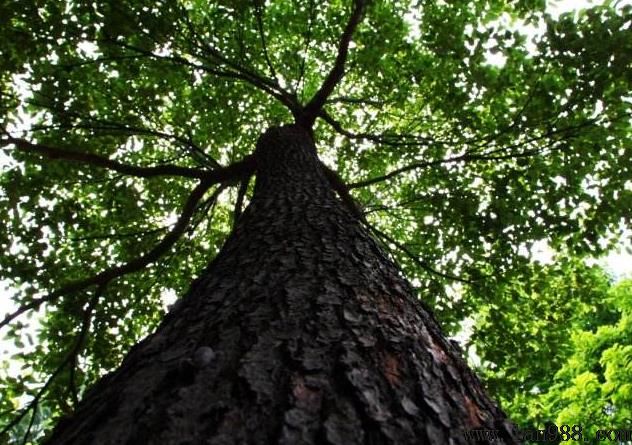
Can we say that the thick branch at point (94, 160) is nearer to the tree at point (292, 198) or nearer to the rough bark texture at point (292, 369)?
the tree at point (292, 198)

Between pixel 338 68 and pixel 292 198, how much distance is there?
3.19 metres

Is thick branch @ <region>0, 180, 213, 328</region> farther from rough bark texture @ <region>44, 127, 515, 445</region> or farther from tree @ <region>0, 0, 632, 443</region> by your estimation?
rough bark texture @ <region>44, 127, 515, 445</region>

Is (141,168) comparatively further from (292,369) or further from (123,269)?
(292,369)

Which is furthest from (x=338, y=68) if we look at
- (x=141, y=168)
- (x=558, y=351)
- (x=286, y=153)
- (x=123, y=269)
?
(x=558, y=351)

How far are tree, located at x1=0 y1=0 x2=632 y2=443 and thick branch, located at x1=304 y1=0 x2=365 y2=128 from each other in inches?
2.2

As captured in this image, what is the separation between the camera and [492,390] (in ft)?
18.8

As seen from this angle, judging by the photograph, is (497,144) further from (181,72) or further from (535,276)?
(181,72)

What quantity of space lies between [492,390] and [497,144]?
3.23 m

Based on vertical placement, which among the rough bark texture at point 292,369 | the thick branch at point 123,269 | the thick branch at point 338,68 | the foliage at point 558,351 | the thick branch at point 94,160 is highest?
the thick branch at point 338,68

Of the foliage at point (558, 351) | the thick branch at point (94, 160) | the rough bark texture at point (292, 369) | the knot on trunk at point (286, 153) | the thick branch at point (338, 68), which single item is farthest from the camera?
the foliage at point (558, 351)

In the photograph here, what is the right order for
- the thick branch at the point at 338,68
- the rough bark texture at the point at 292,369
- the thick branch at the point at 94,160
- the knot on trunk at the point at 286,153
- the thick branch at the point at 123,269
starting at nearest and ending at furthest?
the rough bark texture at the point at 292,369 < the thick branch at the point at 123,269 < the knot on trunk at the point at 286,153 < the thick branch at the point at 94,160 < the thick branch at the point at 338,68

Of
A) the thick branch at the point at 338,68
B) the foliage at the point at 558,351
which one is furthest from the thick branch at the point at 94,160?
the foliage at the point at 558,351

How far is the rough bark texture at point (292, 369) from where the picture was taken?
102cm

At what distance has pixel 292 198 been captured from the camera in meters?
3.20
